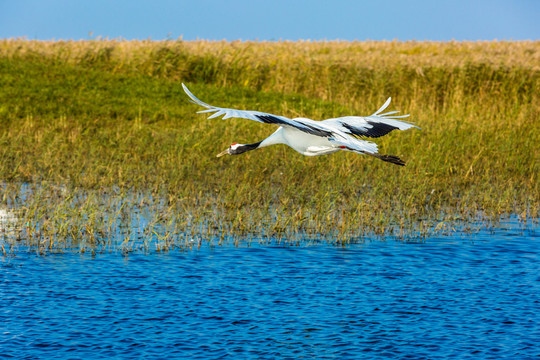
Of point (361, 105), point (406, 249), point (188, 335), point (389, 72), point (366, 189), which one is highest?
point (389, 72)

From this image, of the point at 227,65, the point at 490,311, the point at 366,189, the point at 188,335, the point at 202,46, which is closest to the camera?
the point at 188,335

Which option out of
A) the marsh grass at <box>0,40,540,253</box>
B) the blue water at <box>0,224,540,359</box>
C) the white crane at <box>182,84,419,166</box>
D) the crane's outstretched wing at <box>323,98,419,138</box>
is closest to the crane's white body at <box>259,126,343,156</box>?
the white crane at <box>182,84,419,166</box>

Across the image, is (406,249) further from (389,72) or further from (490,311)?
(389,72)

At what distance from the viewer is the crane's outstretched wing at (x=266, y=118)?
692cm

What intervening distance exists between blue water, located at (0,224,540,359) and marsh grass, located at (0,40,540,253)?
823mm

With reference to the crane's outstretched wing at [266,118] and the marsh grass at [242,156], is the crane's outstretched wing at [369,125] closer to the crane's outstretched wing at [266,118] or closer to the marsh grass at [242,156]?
the crane's outstretched wing at [266,118]

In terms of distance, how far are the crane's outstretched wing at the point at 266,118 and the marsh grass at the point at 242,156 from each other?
1884mm

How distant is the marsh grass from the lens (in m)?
10.2

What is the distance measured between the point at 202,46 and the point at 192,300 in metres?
24.4

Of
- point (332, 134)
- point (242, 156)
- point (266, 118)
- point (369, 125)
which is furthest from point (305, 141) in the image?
point (242, 156)

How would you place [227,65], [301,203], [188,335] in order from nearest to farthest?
1. [188,335]
2. [301,203]
3. [227,65]

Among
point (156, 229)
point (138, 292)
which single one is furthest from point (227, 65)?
point (138, 292)

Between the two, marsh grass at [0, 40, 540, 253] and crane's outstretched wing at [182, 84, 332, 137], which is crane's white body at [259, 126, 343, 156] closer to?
crane's outstretched wing at [182, 84, 332, 137]

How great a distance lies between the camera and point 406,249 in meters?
9.43
